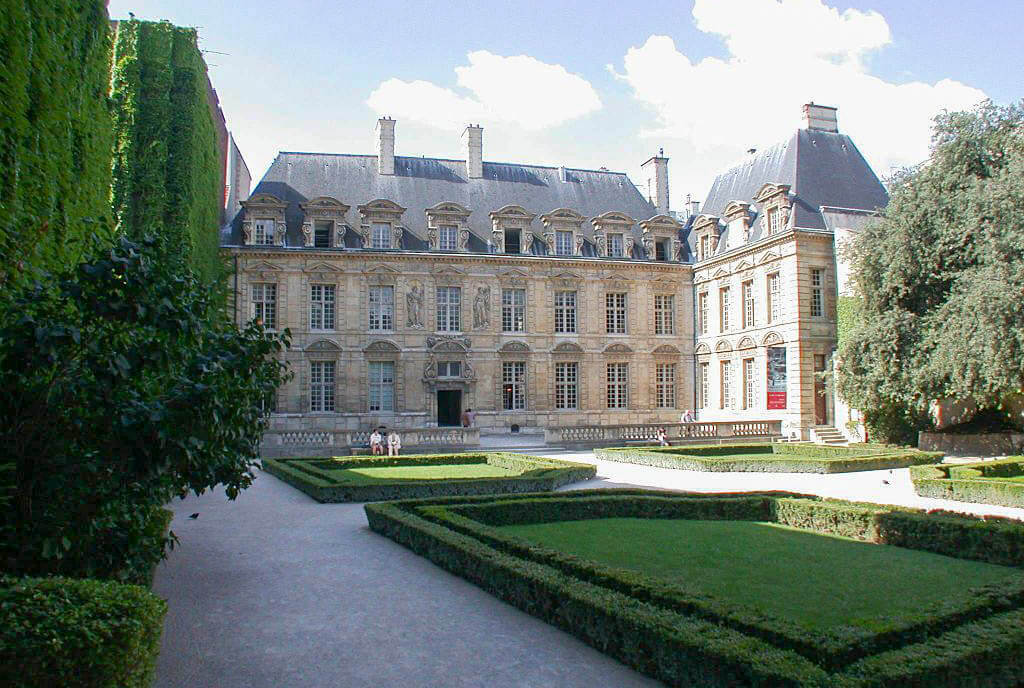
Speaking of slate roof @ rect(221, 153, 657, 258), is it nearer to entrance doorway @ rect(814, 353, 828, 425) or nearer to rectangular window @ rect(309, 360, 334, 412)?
rectangular window @ rect(309, 360, 334, 412)

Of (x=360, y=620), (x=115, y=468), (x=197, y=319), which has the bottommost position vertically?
(x=360, y=620)

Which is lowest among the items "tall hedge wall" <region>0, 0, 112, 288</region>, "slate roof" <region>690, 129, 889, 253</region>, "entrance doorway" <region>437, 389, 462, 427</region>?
"entrance doorway" <region>437, 389, 462, 427</region>

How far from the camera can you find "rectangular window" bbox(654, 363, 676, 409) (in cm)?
3569

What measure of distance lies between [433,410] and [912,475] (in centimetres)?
2080

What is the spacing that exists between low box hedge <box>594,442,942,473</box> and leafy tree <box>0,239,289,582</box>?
51.7ft

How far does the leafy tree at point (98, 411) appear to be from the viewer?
18.4ft

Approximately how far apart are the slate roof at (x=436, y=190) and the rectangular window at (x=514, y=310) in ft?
7.34

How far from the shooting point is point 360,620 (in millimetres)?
6781

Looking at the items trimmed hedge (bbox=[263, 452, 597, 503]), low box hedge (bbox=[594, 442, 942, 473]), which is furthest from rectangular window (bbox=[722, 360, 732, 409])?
trimmed hedge (bbox=[263, 452, 597, 503])

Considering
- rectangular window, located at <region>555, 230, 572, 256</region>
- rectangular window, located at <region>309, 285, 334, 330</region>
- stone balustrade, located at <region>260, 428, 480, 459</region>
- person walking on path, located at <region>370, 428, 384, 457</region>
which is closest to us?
person walking on path, located at <region>370, 428, 384, 457</region>

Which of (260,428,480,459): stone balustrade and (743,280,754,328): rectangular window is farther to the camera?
(743,280,754,328): rectangular window

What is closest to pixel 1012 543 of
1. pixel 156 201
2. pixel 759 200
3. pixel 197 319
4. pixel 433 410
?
pixel 197 319

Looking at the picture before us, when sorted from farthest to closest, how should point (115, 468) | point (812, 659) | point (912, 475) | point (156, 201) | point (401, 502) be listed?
point (156, 201) < point (912, 475) < point (401, 502) < point (115, 468) < point (812, 659)

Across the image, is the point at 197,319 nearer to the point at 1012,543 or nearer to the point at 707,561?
the point at 707,561
